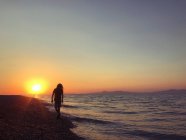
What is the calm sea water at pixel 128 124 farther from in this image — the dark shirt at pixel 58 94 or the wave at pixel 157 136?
the dark shirt at pixel 58 94

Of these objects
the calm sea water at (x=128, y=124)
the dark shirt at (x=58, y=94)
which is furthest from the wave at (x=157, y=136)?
the dark shirt at (x=58, y=94)

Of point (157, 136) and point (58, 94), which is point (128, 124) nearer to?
point (157, 136)

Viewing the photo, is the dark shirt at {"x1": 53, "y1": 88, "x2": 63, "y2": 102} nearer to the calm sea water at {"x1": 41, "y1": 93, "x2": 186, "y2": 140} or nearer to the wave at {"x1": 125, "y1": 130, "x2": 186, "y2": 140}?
the calm sea water at {"x1": 41, "y1": 93, "x2": 186, "y2": 140}

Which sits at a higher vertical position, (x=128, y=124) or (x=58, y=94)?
(x=58, y=94)

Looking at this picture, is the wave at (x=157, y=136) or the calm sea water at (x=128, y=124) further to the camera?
the wave at (x=157, y=136)

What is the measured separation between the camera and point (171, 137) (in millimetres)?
17766

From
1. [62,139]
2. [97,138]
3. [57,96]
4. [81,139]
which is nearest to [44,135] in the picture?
[62,139]

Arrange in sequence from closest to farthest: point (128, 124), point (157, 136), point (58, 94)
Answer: point (157, 136)
point (58, 94)
point (128, 124)

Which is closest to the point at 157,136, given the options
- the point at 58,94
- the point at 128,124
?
the point at 128,124

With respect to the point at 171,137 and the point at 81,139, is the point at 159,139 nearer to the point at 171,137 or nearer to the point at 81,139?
the point at 171,137

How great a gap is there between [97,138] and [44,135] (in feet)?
11.7

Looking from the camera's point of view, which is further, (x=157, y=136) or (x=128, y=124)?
(x=128, y=124)

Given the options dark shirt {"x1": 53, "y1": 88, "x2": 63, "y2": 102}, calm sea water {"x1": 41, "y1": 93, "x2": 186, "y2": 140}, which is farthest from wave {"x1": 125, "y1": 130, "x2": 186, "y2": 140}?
dark shirt {"x1": 53, "y1": 88, "x2": 63, "y2": 102}

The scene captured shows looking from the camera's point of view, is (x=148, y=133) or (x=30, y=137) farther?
(x=148, y=133)
